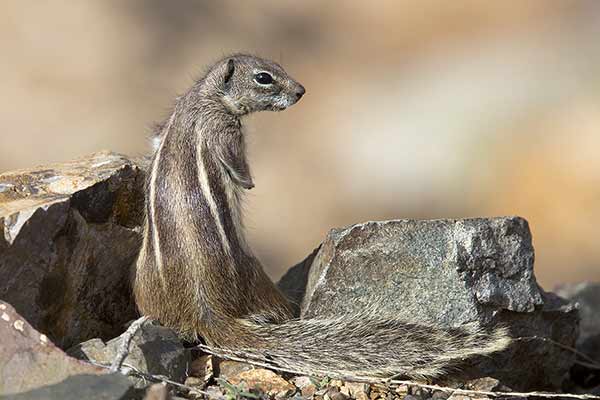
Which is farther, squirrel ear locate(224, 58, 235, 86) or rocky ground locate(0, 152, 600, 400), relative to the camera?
squirrel ear locate(224, 58, 235, 86)

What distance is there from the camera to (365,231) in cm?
590

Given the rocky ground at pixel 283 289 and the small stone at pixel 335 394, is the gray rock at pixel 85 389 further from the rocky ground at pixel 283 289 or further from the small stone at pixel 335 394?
the small stone at pixel 335 394

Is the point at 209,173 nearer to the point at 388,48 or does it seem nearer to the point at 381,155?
the point at 381,155

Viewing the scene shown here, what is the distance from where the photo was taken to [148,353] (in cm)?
515

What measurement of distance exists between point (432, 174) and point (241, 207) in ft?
39.0

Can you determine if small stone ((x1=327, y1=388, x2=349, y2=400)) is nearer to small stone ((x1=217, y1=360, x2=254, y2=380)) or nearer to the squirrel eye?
small stone ((x1=217, y1=360, x2=254, y2=380))

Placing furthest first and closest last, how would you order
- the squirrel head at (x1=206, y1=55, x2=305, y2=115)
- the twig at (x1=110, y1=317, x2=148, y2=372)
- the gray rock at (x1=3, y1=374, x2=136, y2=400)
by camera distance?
the squirrel head at (x1=206, y1=55, x2=305, y2=115), the twig at (x1=110, y1=317, x2=148, y2=372), the gray rock at (x1=3, y1=374, x2=136, y2=400)

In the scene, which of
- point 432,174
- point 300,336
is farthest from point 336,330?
point 432,174

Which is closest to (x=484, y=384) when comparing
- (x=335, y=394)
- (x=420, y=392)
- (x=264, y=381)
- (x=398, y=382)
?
(x=420, y=392)

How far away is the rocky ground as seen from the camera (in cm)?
516

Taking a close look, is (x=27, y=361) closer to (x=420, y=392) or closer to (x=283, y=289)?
(x=420, y=392)

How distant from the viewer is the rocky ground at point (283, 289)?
5160 mm

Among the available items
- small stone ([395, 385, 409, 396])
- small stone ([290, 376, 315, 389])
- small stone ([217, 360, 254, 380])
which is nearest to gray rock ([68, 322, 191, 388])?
small stone ([217, 360, 254, 380])

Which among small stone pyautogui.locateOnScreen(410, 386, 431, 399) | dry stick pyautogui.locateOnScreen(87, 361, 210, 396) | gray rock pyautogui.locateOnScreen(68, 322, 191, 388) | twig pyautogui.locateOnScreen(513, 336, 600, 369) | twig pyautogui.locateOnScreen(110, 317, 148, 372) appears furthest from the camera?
twig pyautogui.locateOnScreen(513, 336, 600, 369)
